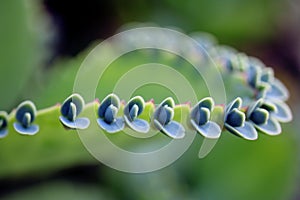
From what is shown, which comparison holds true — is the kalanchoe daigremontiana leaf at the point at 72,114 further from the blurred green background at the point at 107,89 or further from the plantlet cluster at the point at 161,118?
the blurred green background at the point at 107,89

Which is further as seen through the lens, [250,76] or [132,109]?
[250,76]

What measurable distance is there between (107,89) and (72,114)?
9.4 inches

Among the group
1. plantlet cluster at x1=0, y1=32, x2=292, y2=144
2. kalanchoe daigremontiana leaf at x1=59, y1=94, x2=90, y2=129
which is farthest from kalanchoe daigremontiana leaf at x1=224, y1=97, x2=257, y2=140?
kalanchoe daigremontiana leaf at x1=59, y1=94, x2=90, y2=129

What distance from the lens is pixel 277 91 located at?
68cm

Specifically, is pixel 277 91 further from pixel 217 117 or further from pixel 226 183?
pixel 226 183

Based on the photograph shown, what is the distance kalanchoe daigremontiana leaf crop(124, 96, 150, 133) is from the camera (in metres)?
0.54

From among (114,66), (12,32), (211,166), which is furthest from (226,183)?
(12,32)

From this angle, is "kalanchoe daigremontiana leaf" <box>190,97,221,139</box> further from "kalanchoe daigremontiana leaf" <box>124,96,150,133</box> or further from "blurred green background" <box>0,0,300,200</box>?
"blurred green background" <box>0,0,300,200</box>

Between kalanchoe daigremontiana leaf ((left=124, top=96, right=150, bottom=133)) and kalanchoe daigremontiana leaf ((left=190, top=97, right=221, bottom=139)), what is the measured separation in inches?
1.6

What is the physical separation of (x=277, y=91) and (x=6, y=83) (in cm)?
32

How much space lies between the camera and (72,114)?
1.76 ft

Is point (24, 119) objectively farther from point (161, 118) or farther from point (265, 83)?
point (265, 83)

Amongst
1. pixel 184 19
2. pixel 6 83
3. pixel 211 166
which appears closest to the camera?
pixel 6 83

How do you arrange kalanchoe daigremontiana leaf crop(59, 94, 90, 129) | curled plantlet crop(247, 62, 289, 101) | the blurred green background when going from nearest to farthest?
kalanchoe daigremontiana leaf crop(59, 94, 90, 129)
curled plantlet crop(247, 62, 289, 101)
the blurred green background
